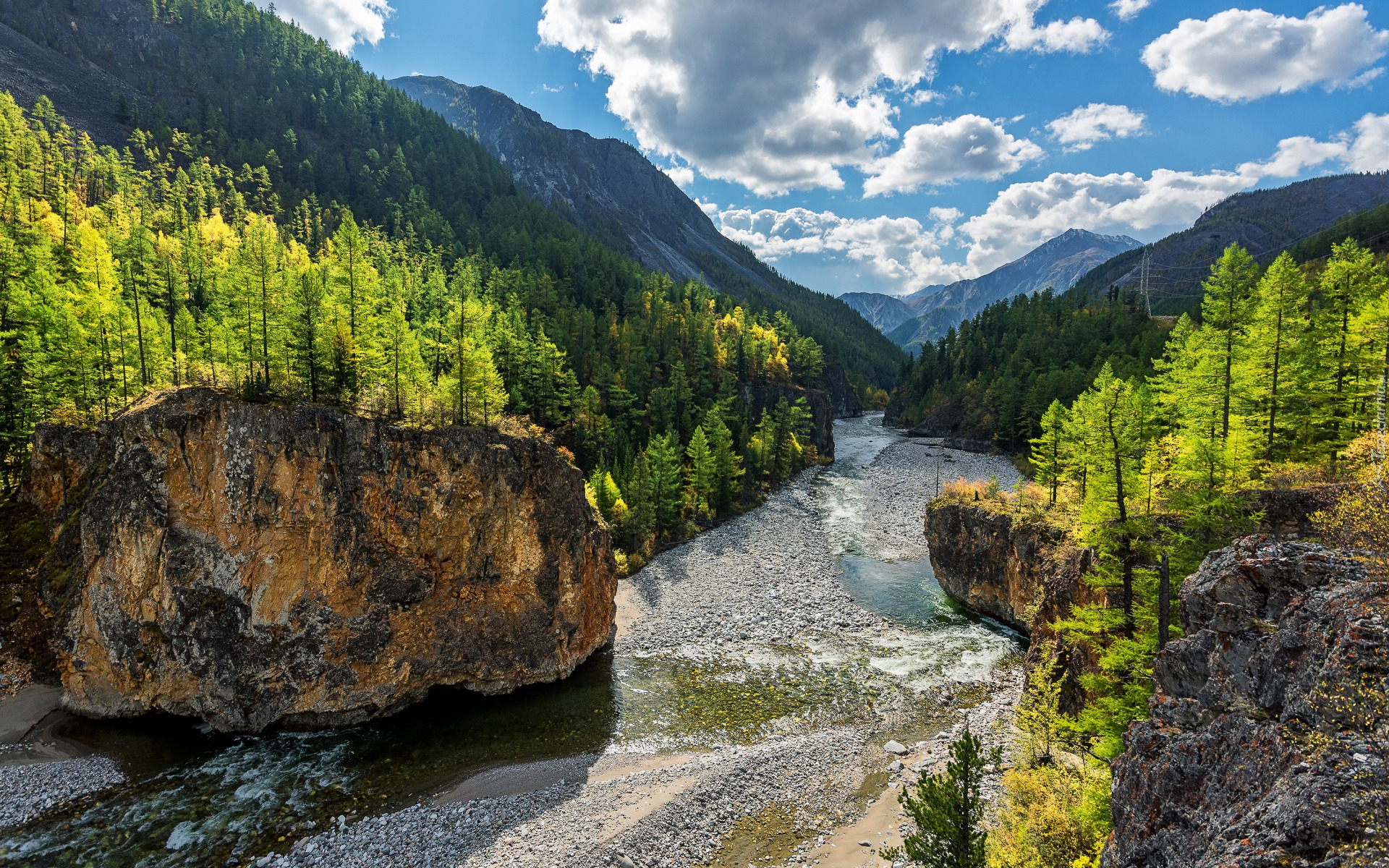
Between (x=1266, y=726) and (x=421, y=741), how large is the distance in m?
29.8

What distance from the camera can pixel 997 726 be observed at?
2378cm

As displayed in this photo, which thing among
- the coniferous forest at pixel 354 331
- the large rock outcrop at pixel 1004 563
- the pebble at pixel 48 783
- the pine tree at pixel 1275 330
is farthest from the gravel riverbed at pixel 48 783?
the pine tree at pixel 1275 330

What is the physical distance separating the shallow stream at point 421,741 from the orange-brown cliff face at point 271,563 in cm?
Result: 149

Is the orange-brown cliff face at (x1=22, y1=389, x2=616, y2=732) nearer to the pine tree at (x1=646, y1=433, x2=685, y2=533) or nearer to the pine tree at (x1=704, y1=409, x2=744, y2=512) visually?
the pine tree at (x1=646, y1=433, x2=685, y2=533)

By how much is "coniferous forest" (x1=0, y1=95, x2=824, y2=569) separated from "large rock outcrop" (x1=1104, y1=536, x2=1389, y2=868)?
102 ft

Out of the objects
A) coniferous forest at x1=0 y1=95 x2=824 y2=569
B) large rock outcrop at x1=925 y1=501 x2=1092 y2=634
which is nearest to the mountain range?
coniferous forest at x1=0 y1=95 x2=824 y2=569

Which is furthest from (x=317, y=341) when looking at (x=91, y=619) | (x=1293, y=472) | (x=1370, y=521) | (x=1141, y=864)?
(x=1293, y=472)

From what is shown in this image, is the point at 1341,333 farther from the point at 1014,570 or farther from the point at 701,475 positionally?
the point at 701,475

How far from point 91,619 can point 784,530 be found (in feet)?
171

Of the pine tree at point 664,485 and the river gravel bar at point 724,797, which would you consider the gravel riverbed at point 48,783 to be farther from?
the pine tree at point 664,485

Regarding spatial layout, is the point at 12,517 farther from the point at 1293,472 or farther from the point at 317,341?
the point at 1293,472

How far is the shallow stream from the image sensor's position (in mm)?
19469

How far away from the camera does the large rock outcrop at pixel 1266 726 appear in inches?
262

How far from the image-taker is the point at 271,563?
25328 millimetres
